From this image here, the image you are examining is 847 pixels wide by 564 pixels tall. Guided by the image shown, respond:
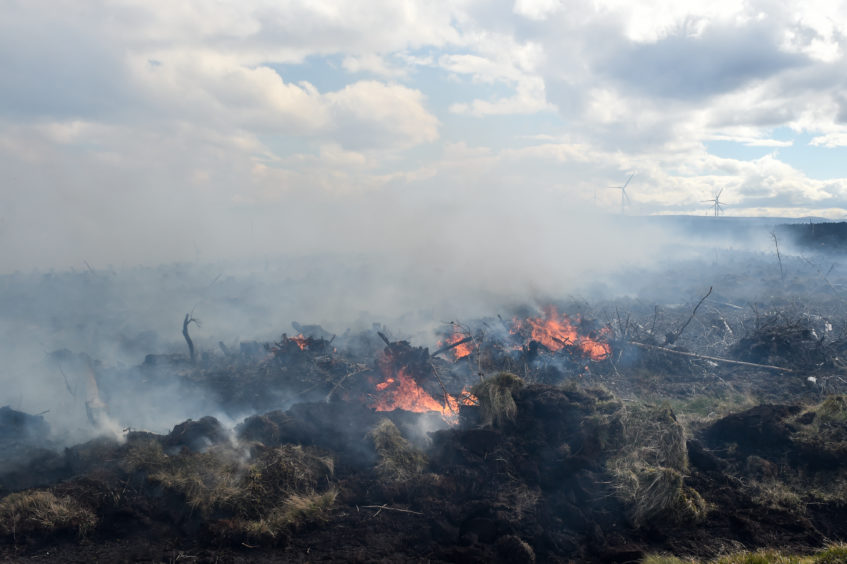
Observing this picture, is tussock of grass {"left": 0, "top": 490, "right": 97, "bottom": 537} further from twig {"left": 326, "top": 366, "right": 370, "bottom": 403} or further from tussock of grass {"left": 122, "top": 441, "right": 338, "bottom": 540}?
twig {"left": 326, "top": 366, "right": 370, "bottom": 403}

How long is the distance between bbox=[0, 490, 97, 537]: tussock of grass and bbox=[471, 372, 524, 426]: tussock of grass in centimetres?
753

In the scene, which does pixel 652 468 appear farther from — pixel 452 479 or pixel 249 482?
pixel 249 482

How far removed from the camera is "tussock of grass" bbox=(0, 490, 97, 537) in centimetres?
752

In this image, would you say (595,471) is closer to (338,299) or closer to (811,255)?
(338,299)

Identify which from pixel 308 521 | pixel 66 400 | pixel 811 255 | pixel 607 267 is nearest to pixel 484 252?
pixel 607 267

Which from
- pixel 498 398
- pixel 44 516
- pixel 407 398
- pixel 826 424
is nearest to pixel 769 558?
pixel 826 424

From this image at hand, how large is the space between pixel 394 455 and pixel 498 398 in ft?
8.37

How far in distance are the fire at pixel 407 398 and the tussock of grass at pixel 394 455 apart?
2746mm

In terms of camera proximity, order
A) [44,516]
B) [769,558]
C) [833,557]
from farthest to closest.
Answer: [44,516] < [769,558] < [833,557]

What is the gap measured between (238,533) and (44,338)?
20.7 m

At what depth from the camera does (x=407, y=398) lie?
13.4 metres

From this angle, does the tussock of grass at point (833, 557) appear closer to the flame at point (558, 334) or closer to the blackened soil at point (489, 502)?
the blackened soil at point (489, 502)

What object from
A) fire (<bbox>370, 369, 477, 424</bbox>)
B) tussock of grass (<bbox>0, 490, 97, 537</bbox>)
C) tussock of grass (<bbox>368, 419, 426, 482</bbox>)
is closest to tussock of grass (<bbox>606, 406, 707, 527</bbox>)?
tussock of grass (<bbox>368, 419, 426, 482</bbox>)

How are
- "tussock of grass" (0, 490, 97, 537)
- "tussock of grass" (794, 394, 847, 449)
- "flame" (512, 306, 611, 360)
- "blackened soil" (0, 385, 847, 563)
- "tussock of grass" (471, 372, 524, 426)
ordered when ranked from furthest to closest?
"flame" (512, 306, 611, 360)
"tussock of grass" (471, 372, 524, 426)
"tussock of grass" (794, 394, 847, 449)
"tussock of grass" (0, 490, 97, 537)
"blackened soil" (0, 385, 847, 563)
